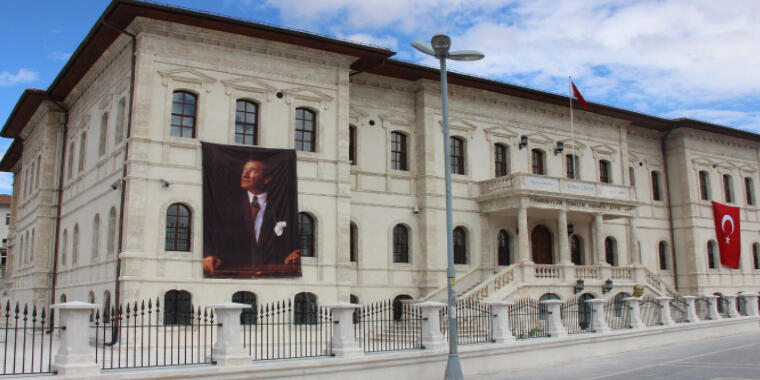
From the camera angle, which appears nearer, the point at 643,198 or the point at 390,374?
the point at 390,374

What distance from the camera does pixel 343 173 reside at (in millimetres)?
25422

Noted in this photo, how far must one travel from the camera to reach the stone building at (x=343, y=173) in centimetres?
2245

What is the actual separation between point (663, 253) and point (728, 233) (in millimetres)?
4388

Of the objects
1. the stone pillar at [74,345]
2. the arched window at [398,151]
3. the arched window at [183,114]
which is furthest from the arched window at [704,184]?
the stone pillar at [74,345]

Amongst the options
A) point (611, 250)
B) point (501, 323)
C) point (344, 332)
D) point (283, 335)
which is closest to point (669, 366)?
point (501, 323)

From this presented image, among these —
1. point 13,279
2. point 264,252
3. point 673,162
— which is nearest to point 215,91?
point 264,252

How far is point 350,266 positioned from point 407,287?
3887 millimetres

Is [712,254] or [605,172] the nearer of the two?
Result: [605,172]

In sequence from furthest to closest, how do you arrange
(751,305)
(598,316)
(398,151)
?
(398,151), (751,305), (598,316)

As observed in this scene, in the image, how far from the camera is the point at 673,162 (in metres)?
39.1

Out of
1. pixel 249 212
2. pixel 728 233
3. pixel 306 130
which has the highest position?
pixel 306 130

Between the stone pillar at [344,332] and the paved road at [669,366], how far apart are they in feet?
11.3

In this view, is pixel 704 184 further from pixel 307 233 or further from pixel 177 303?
pixel 177 303

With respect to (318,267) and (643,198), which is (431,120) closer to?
(318,267)
